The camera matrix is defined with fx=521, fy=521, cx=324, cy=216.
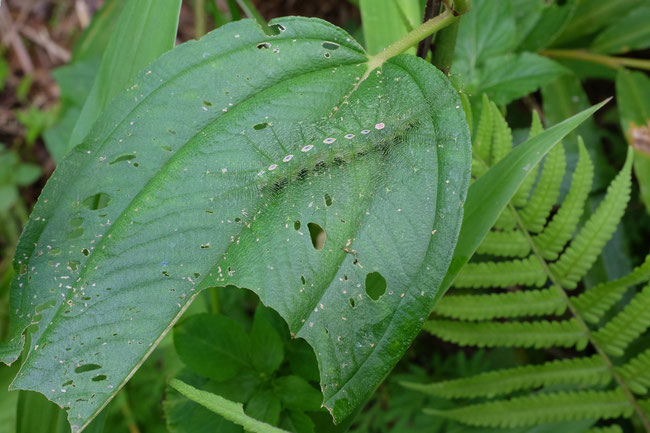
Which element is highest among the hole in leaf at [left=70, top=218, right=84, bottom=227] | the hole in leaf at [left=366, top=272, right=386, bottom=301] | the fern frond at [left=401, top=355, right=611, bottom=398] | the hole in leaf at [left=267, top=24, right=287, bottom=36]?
the hole in leaf at [left=267, top=24, right=287, bottom=36]

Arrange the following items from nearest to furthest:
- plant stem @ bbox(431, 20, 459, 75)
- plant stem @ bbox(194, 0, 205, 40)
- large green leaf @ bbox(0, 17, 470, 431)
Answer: large green leaf @ bbox(0, 17, 470, 431) → plant stem @ bbox(431, 20, 459, 75) → plant stem @ bbox(194, 0, 205, 40)

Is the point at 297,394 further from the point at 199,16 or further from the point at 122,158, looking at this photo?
the point at 199,16

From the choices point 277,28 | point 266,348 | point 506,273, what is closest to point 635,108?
point 506,273

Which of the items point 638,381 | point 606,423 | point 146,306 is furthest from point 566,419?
point 146,306

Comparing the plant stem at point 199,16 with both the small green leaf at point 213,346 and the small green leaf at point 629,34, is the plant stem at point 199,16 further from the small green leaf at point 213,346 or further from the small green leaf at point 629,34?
the small green leaf at point 629,34

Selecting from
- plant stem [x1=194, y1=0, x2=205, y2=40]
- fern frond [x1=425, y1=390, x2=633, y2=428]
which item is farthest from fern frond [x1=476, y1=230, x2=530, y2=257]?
plant stem [x1=194, y1=0, x2=205, y2=40]

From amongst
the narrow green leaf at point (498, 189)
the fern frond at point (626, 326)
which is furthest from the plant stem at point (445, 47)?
the fern frond at point (626, 326)

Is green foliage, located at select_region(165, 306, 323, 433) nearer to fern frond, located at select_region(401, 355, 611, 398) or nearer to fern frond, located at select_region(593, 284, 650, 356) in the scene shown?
fern frond, located at select_region(401, 355, 611, 398)
